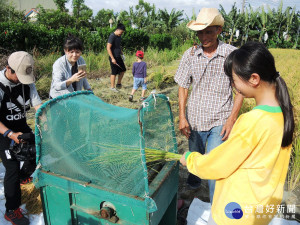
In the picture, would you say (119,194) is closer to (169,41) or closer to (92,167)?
(92,167)

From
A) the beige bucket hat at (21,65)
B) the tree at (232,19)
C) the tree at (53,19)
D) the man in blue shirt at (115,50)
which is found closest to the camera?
the beige bucket hat at (21,65)

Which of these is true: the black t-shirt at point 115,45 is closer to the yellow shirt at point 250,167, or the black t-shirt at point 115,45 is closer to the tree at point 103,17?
the yellow shirt at point 250,167

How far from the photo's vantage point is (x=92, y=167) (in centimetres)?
158

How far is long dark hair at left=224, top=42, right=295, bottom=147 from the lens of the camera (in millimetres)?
1152

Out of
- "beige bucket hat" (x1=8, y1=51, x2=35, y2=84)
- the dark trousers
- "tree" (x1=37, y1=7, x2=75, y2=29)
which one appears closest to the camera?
"beige bucket hat" (x1=8, y1=51, x2=35, y2=84)

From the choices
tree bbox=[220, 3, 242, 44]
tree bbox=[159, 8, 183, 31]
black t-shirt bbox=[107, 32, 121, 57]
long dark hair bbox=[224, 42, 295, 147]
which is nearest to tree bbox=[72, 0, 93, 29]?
tree bbox=[159, 8, 183, 31]

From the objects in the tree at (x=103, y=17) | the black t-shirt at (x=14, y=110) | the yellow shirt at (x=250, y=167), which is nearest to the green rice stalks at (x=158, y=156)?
the yellow shirt at (x=250, y=167)

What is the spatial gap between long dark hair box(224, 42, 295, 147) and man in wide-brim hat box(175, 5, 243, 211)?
94 cm

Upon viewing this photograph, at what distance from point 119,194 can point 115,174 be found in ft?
0.40

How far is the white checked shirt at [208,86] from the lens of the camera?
2.20 m

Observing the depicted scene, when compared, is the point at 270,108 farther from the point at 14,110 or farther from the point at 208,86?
the point at 14,110

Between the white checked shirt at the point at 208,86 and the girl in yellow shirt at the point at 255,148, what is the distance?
0.93m

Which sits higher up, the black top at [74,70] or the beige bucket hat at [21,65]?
the beige bucket hat at [21,65]

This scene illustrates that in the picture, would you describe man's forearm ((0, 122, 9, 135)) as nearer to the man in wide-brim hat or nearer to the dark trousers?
the dark trousers
